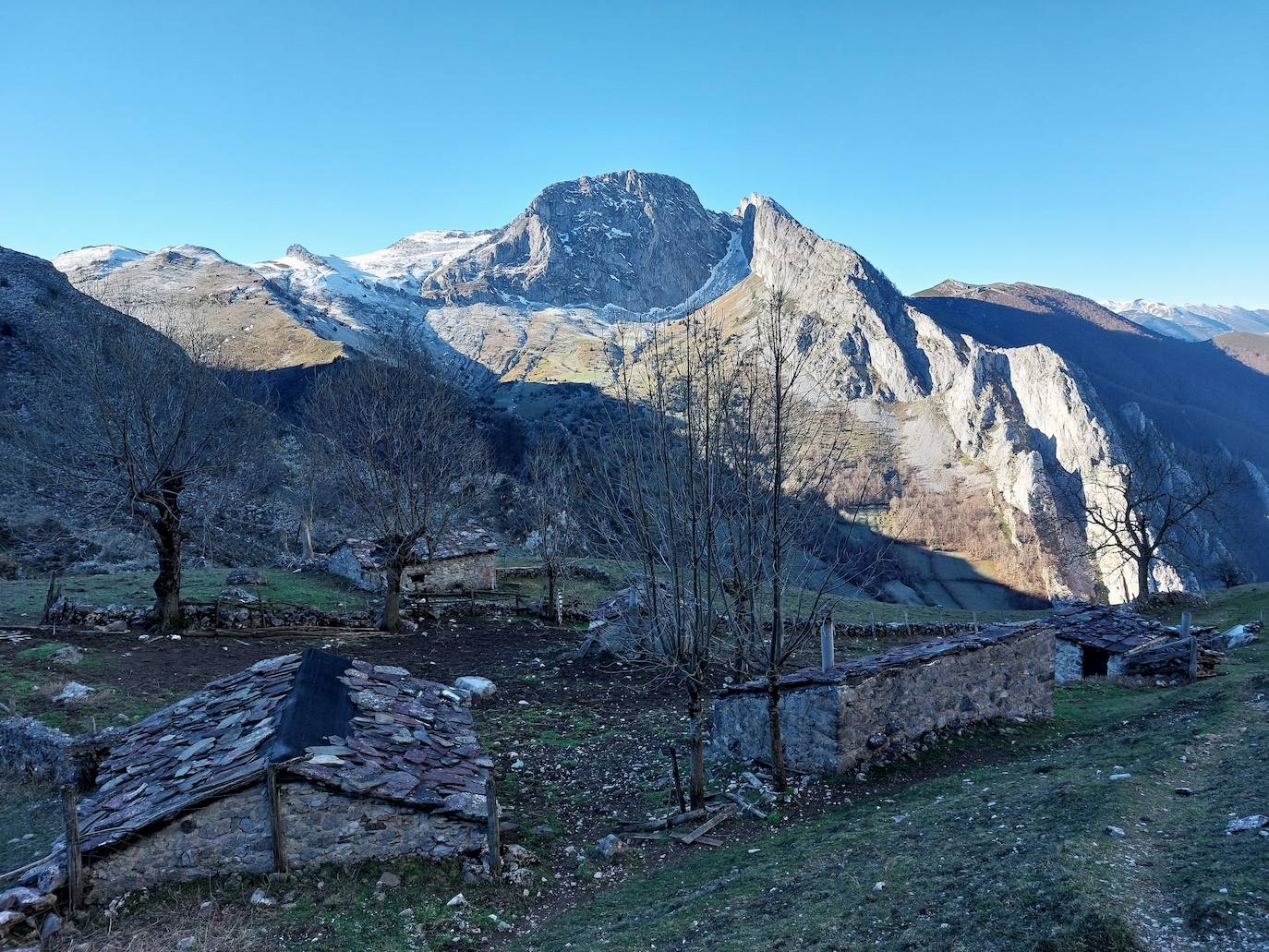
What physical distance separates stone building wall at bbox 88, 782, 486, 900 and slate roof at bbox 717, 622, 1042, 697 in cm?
555

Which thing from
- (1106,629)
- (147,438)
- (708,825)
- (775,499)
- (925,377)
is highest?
(925,377)

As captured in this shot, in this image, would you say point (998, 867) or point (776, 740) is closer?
point (998, 867)

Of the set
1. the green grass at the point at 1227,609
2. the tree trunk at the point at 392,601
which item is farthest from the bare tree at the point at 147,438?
the green grass at the point at 1227,609

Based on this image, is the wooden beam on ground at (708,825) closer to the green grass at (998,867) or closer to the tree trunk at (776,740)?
the green grass at (998,867)

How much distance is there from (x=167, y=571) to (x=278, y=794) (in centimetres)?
1685

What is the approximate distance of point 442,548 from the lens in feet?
113

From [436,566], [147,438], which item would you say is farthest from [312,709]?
[436,566]

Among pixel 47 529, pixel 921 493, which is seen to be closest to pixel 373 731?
pixel 47 529

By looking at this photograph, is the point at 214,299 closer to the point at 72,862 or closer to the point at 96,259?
the point at 96,259

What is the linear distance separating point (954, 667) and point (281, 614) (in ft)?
69.3

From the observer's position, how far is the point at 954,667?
12.6m

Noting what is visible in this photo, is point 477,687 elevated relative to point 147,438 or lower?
lower

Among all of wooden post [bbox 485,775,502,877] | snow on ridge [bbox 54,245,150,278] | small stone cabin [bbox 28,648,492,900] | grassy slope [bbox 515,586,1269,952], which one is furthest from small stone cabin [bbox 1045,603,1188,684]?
snow on ridge [bbox 54,245,150,278]

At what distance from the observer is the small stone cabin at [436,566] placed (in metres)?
32.1
